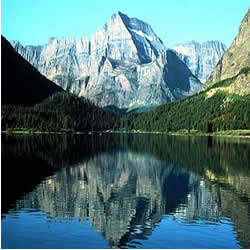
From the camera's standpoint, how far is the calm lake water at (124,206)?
164 feet

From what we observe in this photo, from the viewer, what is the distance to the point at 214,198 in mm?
73938

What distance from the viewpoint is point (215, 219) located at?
5975cm

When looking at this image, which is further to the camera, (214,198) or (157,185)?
(157,185)

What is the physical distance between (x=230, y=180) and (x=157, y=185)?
1623 centimetres

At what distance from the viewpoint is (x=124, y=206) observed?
223 ft

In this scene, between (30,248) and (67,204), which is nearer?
(30,248)

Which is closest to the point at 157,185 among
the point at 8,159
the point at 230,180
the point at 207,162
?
the point at 230,180

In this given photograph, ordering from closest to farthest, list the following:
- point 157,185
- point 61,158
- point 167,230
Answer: point 167,230
point 157,185
point 61,158

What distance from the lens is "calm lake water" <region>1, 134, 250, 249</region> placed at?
49969 millimetres

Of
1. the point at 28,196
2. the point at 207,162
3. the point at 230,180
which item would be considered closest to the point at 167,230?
the point at 28,196

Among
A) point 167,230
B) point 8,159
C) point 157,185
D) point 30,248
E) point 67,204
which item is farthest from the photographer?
point 8,159

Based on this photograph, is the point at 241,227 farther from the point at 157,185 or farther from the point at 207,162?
the point at 207,162

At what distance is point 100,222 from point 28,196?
20.0m

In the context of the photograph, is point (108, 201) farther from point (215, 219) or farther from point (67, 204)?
point (215, 219)
